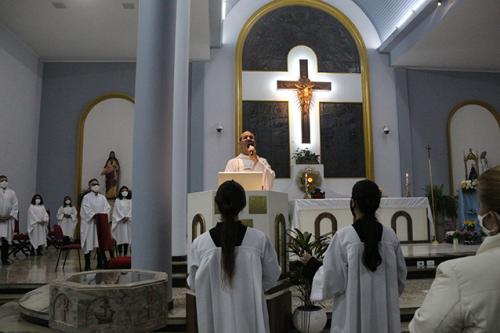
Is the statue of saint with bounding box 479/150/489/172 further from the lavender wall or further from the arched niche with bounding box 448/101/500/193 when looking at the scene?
the lavender wall

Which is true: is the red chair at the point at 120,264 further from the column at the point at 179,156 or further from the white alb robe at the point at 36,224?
the white alb robe at the point at 36,224

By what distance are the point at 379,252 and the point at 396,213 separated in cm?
697

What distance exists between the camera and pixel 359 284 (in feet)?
9.30

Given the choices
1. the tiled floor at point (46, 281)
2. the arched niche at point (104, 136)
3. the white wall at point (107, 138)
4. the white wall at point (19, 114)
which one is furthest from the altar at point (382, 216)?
the white wall at point (19, 114)

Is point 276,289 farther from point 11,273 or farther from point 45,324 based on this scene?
point 11,273

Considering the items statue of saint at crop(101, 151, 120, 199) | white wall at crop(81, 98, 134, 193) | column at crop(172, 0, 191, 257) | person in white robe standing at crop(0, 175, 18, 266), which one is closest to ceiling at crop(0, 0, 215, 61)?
white wall at crop(81, 98, 134, 193)

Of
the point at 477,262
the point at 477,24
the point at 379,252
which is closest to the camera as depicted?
the point at 477,262

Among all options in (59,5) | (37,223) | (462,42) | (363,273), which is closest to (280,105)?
(462,42)

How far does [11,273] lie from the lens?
6.99 metres

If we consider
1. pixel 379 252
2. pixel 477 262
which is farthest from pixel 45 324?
pixel 477 262

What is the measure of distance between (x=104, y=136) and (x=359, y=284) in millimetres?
10986

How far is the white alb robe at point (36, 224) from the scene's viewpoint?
32.3 feet

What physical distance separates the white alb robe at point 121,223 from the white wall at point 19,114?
3.20 meters

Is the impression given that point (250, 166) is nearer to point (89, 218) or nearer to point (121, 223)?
point (89, 218)
